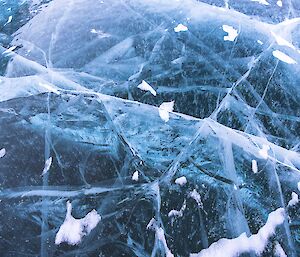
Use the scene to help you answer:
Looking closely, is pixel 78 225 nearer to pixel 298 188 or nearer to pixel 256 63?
pixel 298 188

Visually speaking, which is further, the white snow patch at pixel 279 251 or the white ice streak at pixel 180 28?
the white ice streak at pixel 180 28

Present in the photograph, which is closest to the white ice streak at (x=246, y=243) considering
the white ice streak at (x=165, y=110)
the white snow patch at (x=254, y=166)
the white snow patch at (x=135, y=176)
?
the white snow patch at (x=254, y=166)

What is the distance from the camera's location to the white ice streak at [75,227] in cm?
77

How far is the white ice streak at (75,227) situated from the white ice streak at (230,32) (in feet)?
2.48

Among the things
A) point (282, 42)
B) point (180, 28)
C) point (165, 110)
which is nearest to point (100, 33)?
point (180, 28)

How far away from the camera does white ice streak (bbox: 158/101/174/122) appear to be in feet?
3.14

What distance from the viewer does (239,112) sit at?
3.25ft

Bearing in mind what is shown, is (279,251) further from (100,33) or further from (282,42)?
(100,33)

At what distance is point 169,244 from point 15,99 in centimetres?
60

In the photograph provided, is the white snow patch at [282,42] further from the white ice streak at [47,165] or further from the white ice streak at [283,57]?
the white ice streak at [47,165]

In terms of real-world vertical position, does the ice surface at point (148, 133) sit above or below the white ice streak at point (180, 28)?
below

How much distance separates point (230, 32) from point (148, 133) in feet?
1.76

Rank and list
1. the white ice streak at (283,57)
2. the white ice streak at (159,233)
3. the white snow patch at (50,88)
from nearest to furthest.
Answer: the white ice streak at (159,233), the white snow patch at (50,88), the white ice streak at (283,57)

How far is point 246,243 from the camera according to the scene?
2.60ft
